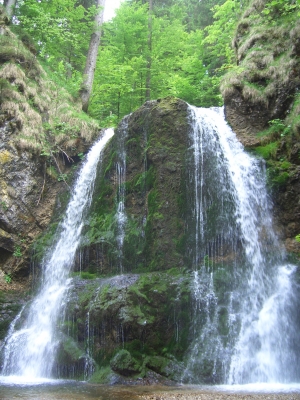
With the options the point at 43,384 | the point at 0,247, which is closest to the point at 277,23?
the point at 0,247

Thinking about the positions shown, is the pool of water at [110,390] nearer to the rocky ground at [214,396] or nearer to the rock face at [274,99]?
the rocky ground at [214,396]

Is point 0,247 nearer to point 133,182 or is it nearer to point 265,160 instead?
point 133,182

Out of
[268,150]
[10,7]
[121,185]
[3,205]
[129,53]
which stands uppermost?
[129,53]

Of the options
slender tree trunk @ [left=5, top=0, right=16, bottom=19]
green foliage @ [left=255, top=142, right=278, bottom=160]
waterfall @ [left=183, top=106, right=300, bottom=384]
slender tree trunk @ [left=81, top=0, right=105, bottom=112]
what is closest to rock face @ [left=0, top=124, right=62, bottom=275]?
slender tree trunk @ [left=81, top=0, right=105, bottom=112]

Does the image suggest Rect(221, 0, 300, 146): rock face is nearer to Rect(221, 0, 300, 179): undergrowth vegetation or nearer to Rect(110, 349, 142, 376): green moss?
Rect(221, 0, 300, 179): undergrowth vegetation

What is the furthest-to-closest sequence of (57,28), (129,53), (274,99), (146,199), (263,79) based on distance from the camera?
(129,53), (57,28), (263,79), (274,99), (146,199)

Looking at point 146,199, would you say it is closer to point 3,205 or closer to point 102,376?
point 3,205

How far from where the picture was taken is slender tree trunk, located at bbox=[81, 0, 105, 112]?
49.1ft

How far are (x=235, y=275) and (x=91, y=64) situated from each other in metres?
11.5

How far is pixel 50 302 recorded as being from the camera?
8.55 meters

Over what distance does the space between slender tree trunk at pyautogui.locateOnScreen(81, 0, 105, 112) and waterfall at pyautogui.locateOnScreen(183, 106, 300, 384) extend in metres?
6.45

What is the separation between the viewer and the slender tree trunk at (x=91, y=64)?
15.0 m

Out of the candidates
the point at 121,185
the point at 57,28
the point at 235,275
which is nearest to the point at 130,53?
the point at 57,28

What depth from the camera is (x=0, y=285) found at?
963 cm
